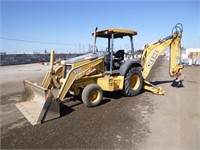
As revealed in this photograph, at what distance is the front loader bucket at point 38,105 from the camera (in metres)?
4.21

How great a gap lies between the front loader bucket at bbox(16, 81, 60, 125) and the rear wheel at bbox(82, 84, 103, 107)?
0.94 meters

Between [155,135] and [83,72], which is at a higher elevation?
[83,72]

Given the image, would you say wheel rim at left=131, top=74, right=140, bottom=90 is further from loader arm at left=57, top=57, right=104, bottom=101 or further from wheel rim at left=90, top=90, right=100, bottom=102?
wheel rim at left=90, top=90, right=100, bottom=102

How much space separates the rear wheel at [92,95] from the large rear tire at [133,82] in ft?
3.84

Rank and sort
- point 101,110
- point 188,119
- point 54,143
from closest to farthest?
point 54,143
point 188,119
point 101,110

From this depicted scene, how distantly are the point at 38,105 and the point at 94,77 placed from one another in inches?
74.7

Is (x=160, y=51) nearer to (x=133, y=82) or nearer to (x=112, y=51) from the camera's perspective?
(x=133, y=82)

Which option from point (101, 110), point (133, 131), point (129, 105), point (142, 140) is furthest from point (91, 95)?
point (142, 140)

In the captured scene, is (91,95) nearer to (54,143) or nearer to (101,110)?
(101,110)

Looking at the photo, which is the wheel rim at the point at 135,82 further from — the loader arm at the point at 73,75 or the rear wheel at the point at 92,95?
the rear wheel at the point at 92,95

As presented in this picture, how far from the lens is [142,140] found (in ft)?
11.3


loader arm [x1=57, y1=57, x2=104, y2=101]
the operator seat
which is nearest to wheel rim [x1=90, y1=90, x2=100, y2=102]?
loader arm [x1=57, y1=57, x2=104, y2=101]

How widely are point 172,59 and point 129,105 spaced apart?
320 cm

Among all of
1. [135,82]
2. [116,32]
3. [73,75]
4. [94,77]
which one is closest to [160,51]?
[135,82]
